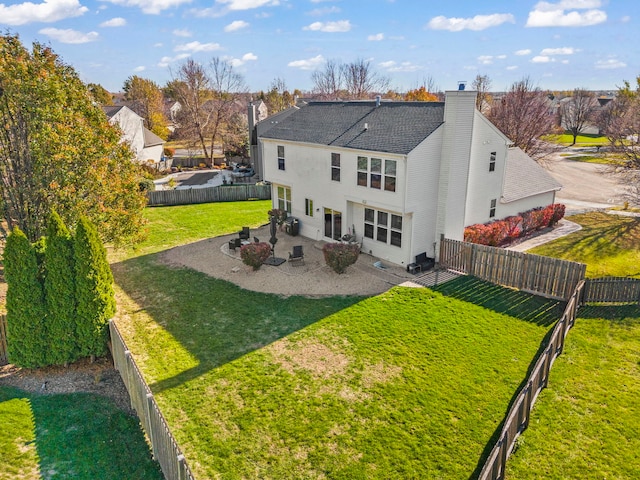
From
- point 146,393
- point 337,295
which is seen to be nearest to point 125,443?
point 146,393

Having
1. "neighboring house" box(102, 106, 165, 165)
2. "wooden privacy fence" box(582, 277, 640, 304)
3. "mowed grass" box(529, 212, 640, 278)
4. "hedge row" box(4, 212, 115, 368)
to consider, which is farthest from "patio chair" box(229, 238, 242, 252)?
"neighboring house" box(102, 106, 165, 165)

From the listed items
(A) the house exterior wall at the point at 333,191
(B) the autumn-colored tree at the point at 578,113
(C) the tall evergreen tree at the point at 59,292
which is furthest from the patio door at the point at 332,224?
(B) the autumn-colored tree at the point at 578,113

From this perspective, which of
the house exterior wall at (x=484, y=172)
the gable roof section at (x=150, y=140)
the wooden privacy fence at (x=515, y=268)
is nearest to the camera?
the wooden privacy fence at (x=515, y=268)

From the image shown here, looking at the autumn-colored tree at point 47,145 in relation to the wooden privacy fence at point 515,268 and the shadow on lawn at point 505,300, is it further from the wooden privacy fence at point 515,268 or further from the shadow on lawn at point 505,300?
the wooden privacy fence at point 515,268

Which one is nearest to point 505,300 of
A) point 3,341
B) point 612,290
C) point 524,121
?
point 612,290

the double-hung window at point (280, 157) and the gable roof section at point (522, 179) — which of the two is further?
the double-hung window at point (280, 157)

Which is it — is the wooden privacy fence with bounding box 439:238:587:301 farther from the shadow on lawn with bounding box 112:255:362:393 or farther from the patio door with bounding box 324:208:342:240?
the patio door with bounding box 324:208:342:240
